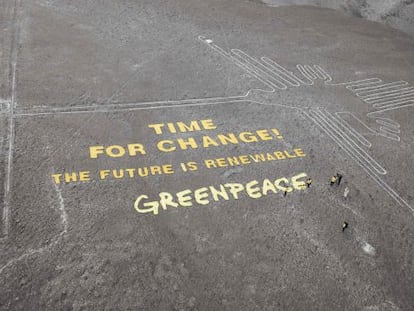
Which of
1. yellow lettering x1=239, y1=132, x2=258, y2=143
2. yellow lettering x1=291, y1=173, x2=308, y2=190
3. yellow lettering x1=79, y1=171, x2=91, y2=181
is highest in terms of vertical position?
yellow lettering x1=79, y1=171, x2=91, y2=181

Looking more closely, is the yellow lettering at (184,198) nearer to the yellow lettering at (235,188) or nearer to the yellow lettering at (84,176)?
the yellow lettering at (235,188)

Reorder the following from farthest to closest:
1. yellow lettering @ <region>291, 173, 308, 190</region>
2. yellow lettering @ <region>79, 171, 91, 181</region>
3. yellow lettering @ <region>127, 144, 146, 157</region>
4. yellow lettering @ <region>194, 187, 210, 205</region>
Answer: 1. yellow lettering @ <region>127, 144, 146, 157</region>
2. yellow lettering @ <region>291, 173, 308, 190</region>
3. yellow lettering @ <region>79, 171, 91, 181</region>
4. yellow lettering @ <region>194, 187, 210, 205</region>

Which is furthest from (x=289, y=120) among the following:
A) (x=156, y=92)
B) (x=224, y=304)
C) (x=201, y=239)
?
(x=224, y=304)

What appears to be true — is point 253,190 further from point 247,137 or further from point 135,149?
point 135,149

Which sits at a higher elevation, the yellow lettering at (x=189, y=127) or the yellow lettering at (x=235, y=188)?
the yellow lettering at (x=189, y=127)

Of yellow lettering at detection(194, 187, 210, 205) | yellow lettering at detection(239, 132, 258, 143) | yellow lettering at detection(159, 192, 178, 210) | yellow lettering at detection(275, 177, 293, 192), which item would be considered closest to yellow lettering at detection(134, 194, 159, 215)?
yellow lettering at detection(159, 192, 178, 210)

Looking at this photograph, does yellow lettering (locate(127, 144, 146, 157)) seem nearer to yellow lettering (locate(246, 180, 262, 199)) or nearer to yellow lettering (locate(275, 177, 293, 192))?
yellow lettering (locate(246, 180, 262, 199))

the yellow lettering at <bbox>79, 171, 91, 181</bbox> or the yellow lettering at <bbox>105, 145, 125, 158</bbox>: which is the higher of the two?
the yellow lettering at <bbox>105, 145, 125, 158</bbox>

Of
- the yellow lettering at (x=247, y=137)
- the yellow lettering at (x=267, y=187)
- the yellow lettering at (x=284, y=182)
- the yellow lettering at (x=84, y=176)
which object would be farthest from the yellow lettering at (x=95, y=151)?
the yellow lettering at (x=284, y=182)

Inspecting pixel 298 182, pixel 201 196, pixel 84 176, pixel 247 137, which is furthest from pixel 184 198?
pixel 247 137

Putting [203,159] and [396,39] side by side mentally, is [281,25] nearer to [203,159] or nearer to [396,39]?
[396,39]

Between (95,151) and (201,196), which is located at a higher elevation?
(95,151)
